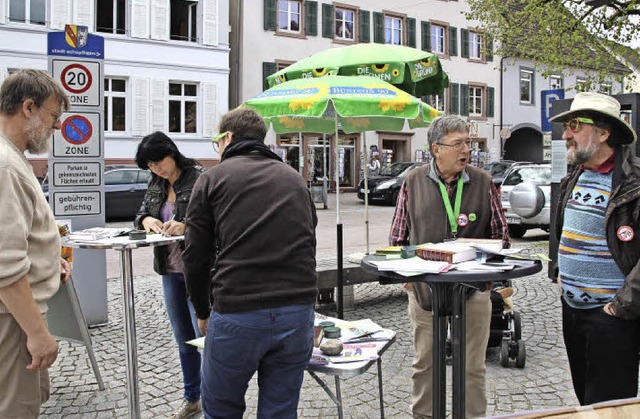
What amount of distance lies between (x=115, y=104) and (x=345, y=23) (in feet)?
35.6

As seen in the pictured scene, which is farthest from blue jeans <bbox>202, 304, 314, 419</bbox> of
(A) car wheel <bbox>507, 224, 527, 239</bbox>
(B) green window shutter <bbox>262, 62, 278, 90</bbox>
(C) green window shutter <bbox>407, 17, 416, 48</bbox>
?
(C) green window shutter <bbox>407, 17, 416, 48</bbox>

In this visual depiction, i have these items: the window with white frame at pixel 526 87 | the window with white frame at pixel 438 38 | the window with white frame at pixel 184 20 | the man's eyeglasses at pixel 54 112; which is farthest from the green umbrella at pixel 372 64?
the window with white frame at pixel 526 87

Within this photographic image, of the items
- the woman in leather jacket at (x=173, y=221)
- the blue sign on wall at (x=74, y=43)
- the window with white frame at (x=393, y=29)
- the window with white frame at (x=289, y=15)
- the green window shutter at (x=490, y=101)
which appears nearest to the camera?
the woman in leather jacket at (x=173, y=221)

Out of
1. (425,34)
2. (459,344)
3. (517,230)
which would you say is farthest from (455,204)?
(425,34)

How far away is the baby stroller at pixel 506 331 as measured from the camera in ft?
Answer: 14.7

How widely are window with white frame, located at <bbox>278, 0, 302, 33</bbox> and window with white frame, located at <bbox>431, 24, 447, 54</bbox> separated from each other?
740 centimetres

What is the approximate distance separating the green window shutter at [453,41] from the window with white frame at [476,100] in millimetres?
2018

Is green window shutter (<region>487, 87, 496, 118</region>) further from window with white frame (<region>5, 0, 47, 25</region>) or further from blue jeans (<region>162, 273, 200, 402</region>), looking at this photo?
blue jeans (<region>162, 273, 200, 402</region>)

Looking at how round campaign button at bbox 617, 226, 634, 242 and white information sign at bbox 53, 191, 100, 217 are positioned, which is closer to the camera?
round campaign button at bbox 617, 226, 634, 242

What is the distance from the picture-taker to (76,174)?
5.60m

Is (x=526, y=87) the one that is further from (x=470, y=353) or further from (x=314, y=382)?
(x=470, y=353)

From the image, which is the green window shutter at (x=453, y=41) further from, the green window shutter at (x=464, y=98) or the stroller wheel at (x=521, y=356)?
the stroller wheel at (x=521, y=356)

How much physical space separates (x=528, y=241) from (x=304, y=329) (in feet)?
34.6

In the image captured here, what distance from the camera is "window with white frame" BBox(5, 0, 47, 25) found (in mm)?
19750
